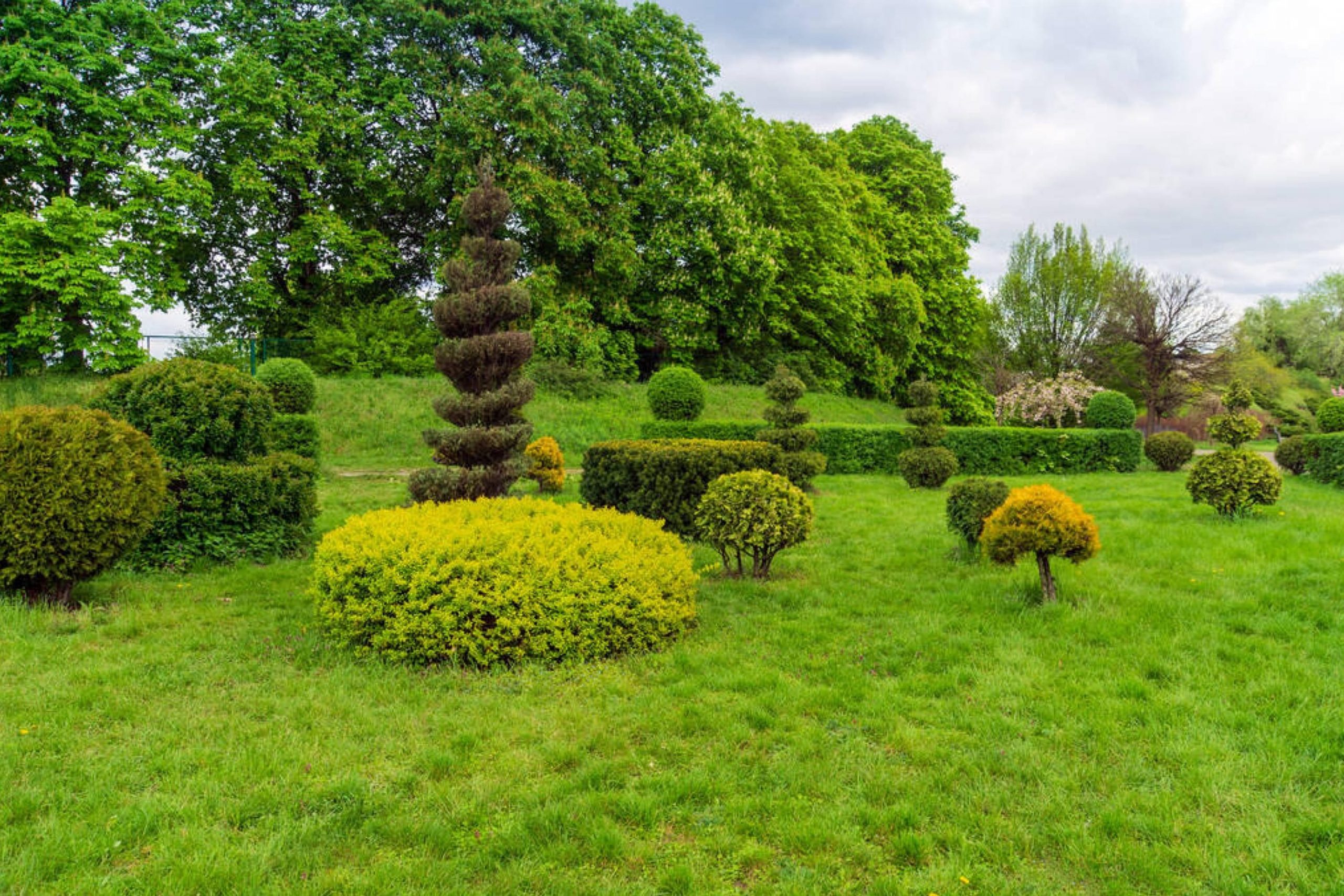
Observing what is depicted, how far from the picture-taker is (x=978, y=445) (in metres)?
17.4

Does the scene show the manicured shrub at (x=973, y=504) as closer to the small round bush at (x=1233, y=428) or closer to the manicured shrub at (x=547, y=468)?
the small round bush at (x=1233, y=428)

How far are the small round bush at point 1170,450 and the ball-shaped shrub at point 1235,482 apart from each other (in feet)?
30.4

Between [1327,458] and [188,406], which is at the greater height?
[188,406]

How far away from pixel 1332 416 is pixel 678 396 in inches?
594

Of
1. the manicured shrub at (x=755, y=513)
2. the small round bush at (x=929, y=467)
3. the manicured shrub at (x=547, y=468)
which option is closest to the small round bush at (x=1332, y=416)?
the small round bush at (x=929, y=467)

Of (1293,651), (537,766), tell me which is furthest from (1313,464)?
(537,766)

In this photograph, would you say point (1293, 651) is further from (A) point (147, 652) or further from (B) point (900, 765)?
(A) point (147, 652)

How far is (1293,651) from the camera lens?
4.88 m

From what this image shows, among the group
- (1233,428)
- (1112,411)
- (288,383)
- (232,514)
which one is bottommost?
(232,514)

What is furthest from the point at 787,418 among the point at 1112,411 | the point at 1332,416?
the point at 1332,416

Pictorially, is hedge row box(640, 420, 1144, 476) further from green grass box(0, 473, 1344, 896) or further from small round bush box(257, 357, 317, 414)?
green grass box(0, 473, 1344, 896)

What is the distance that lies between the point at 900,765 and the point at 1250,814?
1432 millimetres

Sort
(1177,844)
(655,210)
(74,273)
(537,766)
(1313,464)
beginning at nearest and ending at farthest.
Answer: (1177,844), (537,766), (1313,464), (74,273), (655,210)

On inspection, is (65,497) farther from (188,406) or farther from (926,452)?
(926,452)
